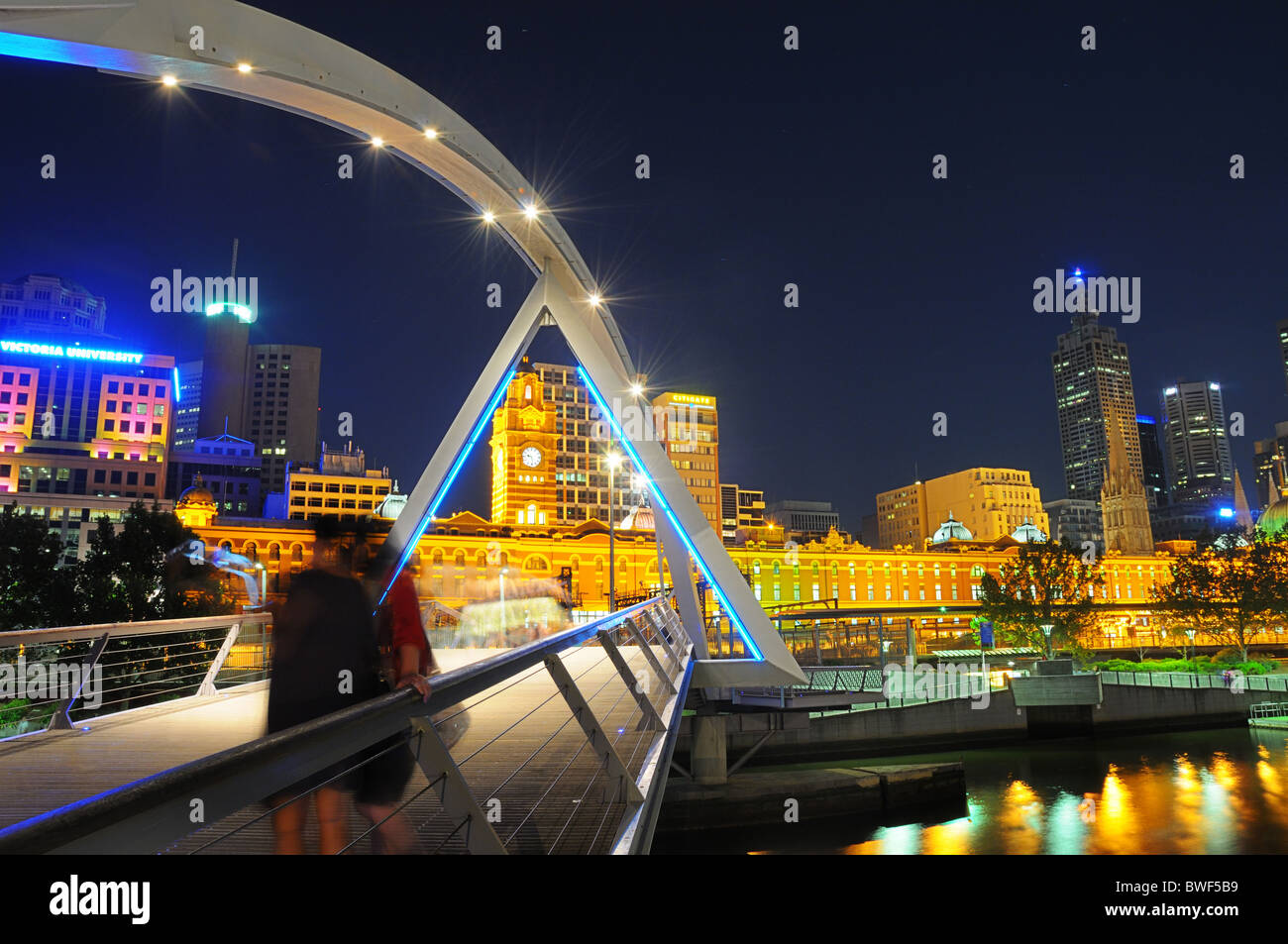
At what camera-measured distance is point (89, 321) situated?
6442 inches

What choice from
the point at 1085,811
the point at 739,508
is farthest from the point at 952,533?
the point at 1085,811

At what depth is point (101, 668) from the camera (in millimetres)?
16703

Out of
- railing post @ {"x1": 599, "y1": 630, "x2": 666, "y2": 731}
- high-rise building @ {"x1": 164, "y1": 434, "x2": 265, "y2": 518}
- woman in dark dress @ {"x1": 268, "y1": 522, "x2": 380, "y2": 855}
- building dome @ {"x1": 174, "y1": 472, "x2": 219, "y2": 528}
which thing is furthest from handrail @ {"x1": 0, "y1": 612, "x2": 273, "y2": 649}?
high-rise building @ {"x1": 164, "y1": 434, "x2": 265, "y2": 518}

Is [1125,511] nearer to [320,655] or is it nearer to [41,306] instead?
[320,655]

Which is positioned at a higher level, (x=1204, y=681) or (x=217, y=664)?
(x=217, y=664)

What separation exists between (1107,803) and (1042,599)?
132ft

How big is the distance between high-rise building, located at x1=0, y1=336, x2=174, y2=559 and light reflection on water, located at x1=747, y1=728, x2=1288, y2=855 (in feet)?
300

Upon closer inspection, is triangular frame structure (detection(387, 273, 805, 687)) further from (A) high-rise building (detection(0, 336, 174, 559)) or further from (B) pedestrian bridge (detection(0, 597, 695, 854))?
(A) high-rise building (detection(0, 336, 174, 559))

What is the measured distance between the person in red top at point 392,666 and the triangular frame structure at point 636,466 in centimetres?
885

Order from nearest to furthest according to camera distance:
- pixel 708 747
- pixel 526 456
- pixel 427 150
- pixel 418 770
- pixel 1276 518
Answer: pixel 418 770, pixel 427 150, pixel 708 747, pixel 1276 518, pixel 526 456

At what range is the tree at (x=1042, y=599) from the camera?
61.5m

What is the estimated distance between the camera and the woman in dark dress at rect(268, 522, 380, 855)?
4309mm

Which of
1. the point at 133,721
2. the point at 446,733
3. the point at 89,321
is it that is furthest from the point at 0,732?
the point at 89,321
